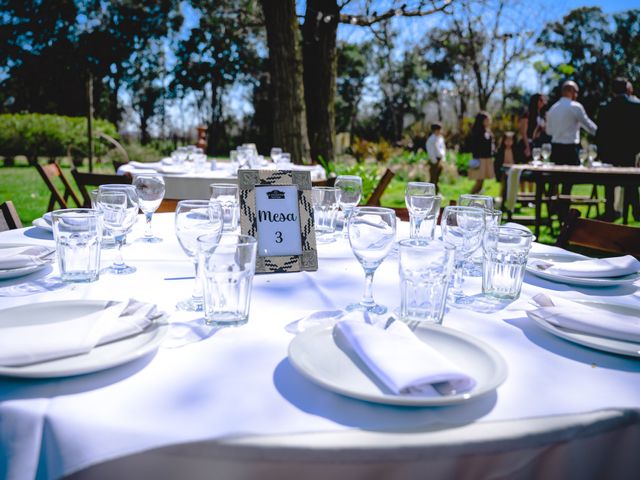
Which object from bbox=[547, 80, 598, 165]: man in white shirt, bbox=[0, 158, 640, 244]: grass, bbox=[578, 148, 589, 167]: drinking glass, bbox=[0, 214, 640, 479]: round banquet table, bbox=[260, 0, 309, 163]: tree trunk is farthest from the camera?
bbox=[547, 80, 598, 165]: man in white shirt

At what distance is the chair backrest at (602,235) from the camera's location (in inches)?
78.1

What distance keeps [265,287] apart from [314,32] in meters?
7.51

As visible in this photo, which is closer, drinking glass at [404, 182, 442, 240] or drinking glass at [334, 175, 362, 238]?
drinking glass at [404, 182, 442, 240]

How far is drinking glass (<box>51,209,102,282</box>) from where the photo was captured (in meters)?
1.24

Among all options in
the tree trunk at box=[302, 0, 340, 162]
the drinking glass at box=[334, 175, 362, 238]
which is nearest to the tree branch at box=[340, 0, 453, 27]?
the tree trunk at box=[302, 0, 340, 162]

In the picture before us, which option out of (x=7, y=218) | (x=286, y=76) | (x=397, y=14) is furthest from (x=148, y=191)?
(x=397, y=14)

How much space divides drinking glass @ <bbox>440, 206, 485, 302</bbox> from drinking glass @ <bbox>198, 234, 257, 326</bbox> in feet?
1.85

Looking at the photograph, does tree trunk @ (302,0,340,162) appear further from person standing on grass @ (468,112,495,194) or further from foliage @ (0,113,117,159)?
foliage @ (0,113,117,159)

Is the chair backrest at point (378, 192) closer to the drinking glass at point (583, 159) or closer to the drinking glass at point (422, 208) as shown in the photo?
the drinking glass at point (422, 208)

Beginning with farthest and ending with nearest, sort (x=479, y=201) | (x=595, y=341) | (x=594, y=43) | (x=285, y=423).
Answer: (x=594, y=43), (x=479, y=201), (x=595, y=341), (x=285, y=423)

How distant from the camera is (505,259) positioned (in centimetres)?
128

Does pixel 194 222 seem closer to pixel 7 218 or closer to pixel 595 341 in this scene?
pixel 595 341

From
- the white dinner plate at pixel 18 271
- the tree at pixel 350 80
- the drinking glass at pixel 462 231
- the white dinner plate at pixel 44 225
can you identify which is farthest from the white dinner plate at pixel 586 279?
the tree at pixel 350 80

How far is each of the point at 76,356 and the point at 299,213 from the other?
2.56ft
